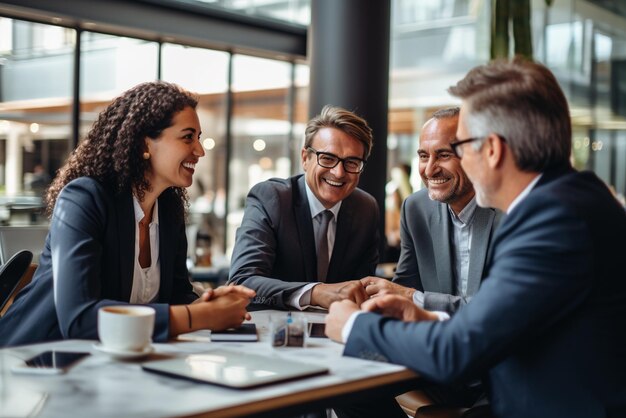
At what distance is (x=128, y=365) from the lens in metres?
1.58

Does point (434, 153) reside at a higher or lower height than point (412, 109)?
lower

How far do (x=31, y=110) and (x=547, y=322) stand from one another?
21.7 ft

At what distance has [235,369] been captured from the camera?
1528 mm

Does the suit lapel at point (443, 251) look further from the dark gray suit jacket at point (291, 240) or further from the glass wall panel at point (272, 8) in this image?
the glass wall panel at point (272, 8)

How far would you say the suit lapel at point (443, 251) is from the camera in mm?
2688

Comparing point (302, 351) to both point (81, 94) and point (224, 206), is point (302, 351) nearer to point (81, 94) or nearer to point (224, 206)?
point (81, 94)

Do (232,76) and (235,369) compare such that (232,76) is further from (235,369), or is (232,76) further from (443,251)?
(235,369)

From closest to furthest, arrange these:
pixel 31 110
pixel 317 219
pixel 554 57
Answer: pixel 317 219 < pixel 31 110 < pixel 554 57

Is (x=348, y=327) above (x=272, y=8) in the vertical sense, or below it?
below

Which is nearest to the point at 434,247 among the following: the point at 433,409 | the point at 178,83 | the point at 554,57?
the point at 433,409

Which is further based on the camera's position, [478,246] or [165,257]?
[478,246]

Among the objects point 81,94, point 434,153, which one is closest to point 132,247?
point 434,153

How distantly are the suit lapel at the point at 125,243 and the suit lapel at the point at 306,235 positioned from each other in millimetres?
765

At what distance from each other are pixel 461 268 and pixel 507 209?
938 mm
